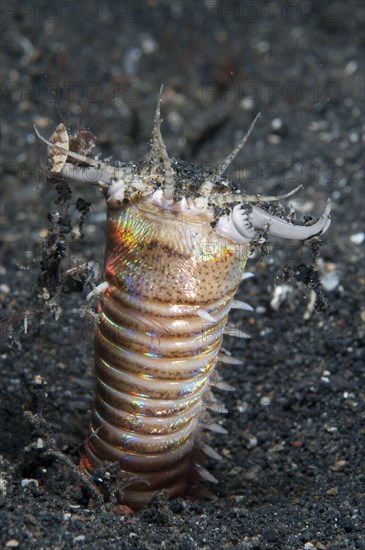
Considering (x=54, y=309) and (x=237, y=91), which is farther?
(x=237, y=91)

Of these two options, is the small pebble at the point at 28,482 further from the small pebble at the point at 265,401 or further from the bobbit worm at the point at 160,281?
the small pebble at the point at 265,401

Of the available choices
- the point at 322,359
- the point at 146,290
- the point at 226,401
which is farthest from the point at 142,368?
the point at 322,359

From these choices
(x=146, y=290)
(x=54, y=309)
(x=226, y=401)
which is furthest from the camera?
(x=226, y=401)

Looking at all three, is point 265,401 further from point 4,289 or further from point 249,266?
point 4,289

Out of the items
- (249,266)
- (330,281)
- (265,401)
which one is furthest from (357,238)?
(265,401)

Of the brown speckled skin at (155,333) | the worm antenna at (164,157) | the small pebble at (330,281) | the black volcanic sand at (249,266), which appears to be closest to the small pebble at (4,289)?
the black volcanic sand at (249,266)

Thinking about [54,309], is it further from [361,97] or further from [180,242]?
[361,97]
